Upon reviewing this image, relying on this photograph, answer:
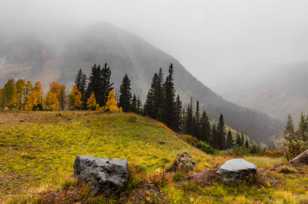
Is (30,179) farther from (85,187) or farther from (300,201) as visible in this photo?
(300,201)

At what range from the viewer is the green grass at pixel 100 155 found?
29.8 feet

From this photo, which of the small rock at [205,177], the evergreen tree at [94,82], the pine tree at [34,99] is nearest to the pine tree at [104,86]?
the evergreen tree at [94,82]

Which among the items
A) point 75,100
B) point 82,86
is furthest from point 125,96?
point 82,86

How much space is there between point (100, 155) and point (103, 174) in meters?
15.1

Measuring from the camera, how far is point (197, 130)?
8562 centimetres

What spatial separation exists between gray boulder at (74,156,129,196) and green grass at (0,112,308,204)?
58 cm

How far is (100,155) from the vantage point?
74.8 feet

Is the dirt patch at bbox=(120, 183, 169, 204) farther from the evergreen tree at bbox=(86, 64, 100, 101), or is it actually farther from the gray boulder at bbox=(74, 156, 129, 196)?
the evergreen tree at bbox=(86, 64, 100, 101)

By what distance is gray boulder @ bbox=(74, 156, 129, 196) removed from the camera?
815 cm

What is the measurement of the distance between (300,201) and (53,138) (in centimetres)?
2715

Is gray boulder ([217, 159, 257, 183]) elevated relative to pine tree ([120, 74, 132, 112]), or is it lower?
lower

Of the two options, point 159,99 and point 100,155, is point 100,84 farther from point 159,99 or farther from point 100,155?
point 100,155

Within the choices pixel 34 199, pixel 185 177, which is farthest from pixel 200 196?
pixel 34 199

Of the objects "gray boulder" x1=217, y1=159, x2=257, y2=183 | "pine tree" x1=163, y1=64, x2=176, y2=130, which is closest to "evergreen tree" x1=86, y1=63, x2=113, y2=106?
"pine tree" x1=163, y1=64, x2=176, y2=130
